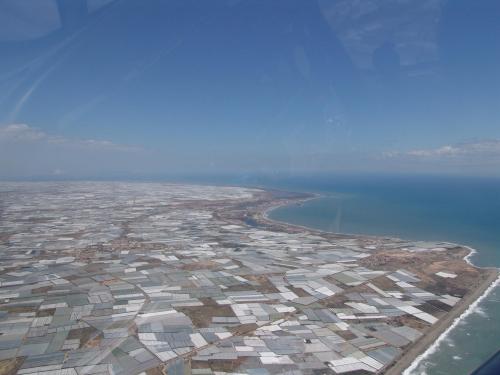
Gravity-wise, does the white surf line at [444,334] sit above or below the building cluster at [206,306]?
below

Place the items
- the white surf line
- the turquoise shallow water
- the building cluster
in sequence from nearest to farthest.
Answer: the building cluster
the white surf line
the turquoise shallow water

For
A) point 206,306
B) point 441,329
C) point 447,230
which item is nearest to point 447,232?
point 447,230

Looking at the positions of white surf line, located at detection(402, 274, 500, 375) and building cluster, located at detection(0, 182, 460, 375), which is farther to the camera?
white surf line, located at detection(402, 274, 500, 375)

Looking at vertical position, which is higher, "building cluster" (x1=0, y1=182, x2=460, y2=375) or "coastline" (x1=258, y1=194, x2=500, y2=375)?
"building cluster" (x1=0, y1=182, x2=460, y2=375)

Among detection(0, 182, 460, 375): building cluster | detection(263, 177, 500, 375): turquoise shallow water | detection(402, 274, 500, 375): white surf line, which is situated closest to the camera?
detection(0, 182, 460, 375): building cluster

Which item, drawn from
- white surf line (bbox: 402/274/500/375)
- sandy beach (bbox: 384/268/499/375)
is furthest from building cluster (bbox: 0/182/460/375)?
white surf line (bbox: 402/274/500/375)

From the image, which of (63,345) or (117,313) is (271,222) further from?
(63,345)

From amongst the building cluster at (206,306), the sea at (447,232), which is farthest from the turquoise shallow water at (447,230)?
the building cluster at (206,306)

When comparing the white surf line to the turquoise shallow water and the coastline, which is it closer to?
the coastline

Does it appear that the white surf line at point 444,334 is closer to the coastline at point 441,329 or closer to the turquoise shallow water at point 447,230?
the coastline at point 441,329
